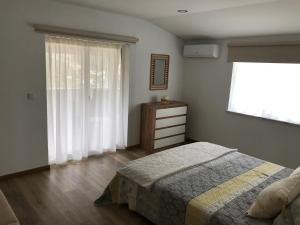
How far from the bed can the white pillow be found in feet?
0.19

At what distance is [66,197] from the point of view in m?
2.80

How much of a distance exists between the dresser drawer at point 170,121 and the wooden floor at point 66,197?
3.50ft

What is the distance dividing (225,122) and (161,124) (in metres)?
1.19

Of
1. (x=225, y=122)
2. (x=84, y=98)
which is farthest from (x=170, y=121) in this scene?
(x=84, y=98)

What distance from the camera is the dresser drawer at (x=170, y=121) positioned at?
14.1 feet

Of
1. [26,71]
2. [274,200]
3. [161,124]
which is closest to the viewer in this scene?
[274,200]

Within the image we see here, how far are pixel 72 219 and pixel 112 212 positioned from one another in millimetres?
408

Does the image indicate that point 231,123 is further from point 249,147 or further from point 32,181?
point 32,181

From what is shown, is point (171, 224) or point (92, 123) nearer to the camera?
point (171, 224)

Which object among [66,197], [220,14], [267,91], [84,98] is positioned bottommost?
[66,197]

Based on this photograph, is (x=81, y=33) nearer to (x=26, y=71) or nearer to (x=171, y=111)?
(x=26, y=71)

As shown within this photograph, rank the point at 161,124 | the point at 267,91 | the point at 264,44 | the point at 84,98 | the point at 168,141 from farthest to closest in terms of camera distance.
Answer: the point at 168,141, the point at 161,124, the point at 267,91, the point at 84,98, the point at 264,44

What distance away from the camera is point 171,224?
6.90ft

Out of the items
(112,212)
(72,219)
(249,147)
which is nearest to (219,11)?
(249,147)
